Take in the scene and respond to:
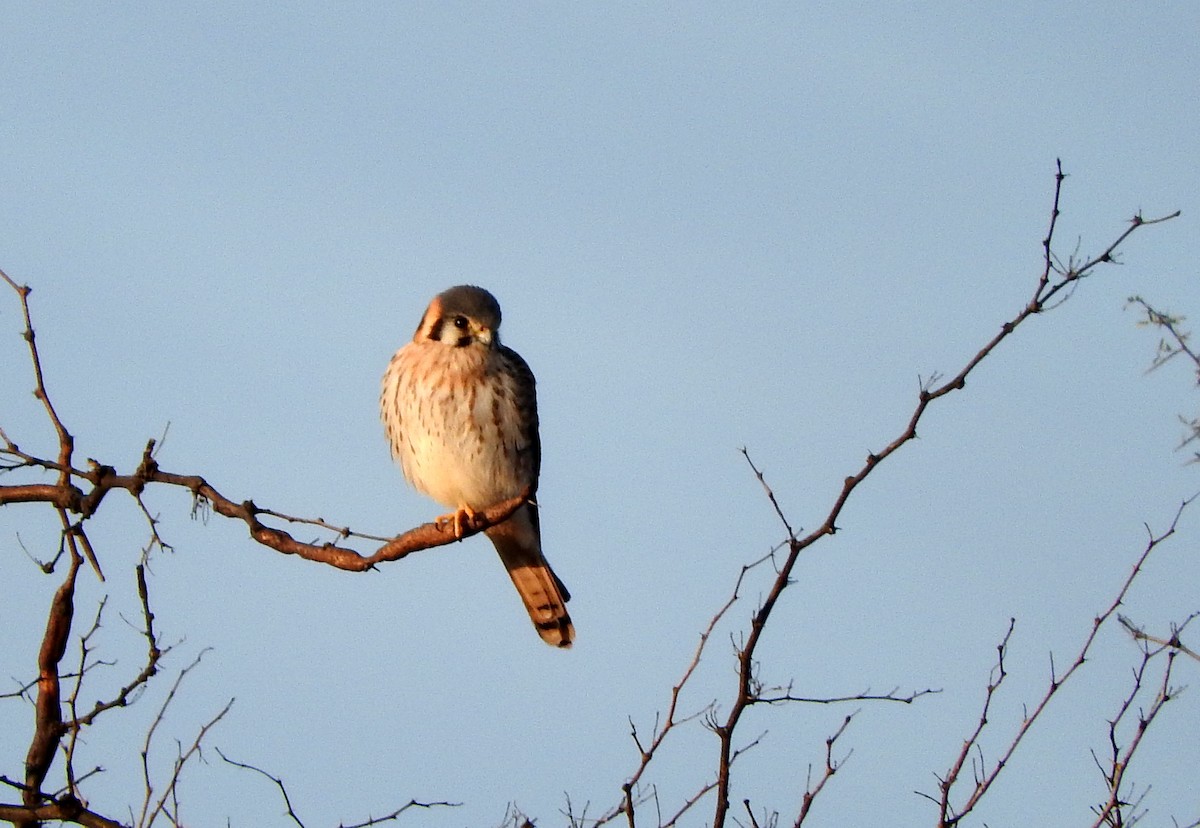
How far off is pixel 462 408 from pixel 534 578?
0.98 m

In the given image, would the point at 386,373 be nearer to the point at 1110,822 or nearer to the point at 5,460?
the point at 5,460

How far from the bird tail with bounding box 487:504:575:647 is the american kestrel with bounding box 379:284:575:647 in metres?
0.18

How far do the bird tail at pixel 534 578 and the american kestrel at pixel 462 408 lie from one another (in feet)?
0.59

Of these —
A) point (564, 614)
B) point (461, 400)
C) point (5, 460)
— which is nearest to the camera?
point (5, 460)

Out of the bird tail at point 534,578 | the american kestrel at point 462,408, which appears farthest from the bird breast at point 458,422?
the bird tail at point 534,578

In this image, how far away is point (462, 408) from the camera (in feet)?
19.1

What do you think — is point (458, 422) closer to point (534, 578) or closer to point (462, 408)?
point (462, 408)

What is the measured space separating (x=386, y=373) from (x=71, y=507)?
9.87 feet

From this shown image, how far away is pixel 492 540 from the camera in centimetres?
645

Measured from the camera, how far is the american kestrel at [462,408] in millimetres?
5828

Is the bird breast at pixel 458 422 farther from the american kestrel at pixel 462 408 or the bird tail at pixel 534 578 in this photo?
the bird tail at pixel 534 578

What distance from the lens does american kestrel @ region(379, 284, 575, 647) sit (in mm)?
5828

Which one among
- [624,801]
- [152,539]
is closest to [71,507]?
[152,539]

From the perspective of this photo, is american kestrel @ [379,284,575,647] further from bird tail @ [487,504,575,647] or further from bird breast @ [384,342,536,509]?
bird tail @ [487,504,575,647]
